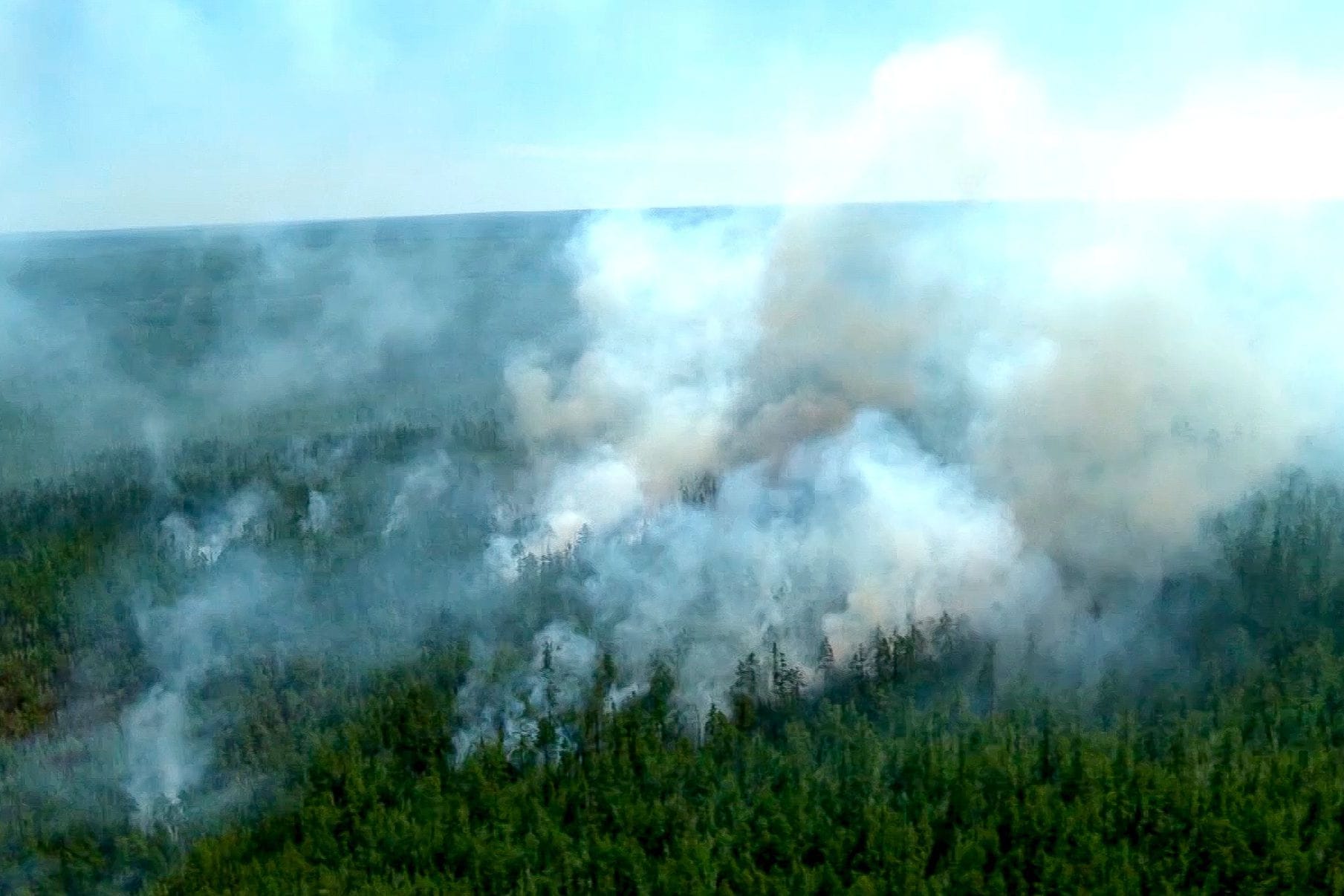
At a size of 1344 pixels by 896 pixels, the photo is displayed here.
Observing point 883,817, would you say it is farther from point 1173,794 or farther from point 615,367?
point 615,367

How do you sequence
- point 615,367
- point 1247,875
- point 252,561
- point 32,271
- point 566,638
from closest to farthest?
1. point 1247,875
2. point 566,638
3. point 252,561
4. point 615,367
5. point 32,271

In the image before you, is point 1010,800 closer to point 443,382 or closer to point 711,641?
point 711,641

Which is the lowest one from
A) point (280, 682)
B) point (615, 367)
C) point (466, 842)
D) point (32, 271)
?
point (466, 842)

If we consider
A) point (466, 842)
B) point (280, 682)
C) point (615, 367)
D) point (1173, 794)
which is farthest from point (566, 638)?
point (615, 367)

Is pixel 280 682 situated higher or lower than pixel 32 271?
lower

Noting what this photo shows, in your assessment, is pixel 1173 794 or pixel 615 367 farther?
pixel 615 367

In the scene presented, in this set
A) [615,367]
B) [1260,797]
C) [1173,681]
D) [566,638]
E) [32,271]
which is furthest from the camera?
[32,271]
